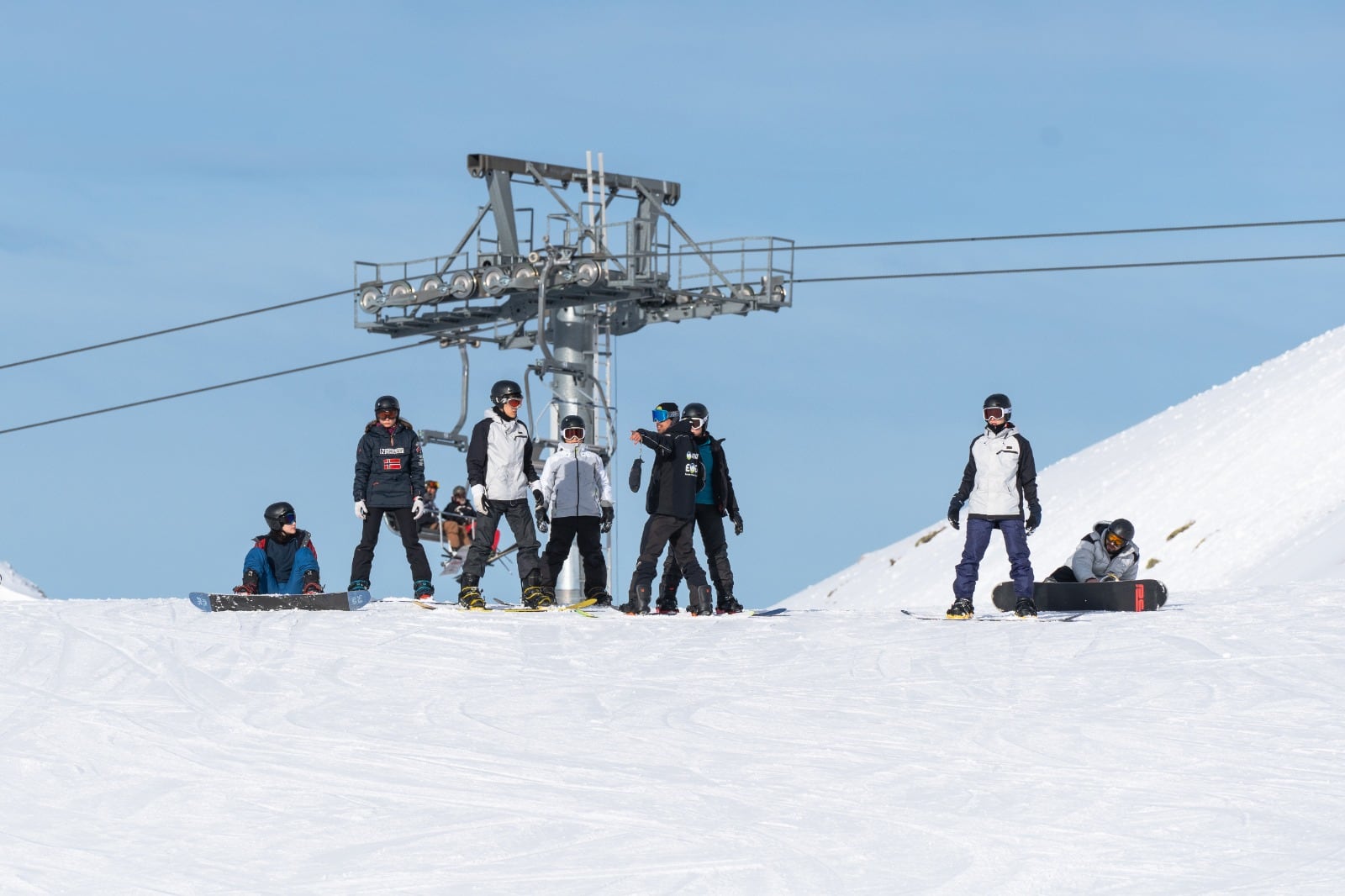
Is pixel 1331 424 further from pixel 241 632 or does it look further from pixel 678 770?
pixel 678 770

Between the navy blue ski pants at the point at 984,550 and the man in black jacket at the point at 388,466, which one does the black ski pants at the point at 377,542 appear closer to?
the man in black jacket at the point at 388,466

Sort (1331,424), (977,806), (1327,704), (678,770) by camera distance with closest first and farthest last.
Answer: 1. (977,806)
2. (678,770)
3. (1327,704)
4. (1331,424)

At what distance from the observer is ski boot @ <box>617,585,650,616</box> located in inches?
681

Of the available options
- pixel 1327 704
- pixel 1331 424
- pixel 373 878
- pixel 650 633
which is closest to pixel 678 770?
pixel 373 878

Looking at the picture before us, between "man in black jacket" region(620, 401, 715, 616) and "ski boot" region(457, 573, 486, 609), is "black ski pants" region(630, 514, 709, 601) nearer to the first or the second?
"man in black jacket" region(620, 401, 715, 616)

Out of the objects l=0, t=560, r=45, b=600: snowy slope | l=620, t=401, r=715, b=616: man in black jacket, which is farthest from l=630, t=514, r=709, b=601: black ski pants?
l=0, t=560, r=45, b=600: snowy slope

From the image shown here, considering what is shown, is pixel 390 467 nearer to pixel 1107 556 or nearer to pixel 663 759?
pixel 1107 556

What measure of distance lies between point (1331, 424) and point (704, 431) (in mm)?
29285

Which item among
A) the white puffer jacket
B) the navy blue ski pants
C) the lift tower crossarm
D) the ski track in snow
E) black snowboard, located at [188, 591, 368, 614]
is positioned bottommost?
the ski track in snow

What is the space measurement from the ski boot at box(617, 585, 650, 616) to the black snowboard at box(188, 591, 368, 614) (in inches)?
102

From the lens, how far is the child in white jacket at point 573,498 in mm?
17266

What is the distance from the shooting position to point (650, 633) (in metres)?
15.6

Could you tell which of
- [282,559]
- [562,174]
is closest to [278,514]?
[282,559]

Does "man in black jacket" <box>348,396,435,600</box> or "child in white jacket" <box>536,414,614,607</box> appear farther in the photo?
"man in black jacket" <box>348,396,435,600</box>
